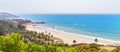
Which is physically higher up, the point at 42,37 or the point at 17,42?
the point at 17,42

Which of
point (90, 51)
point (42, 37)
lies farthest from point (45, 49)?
point (42, 37)

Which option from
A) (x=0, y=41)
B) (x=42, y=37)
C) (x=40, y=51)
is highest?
(x=0, y=41)

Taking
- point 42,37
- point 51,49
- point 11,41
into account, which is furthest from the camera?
point 42,37

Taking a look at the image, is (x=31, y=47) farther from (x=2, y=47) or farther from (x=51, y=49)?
(x=2, y=47)

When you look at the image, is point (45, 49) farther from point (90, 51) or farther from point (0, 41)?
point (90, 51)

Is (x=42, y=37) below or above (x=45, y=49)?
below

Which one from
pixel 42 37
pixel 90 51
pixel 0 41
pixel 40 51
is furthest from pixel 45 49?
pixel 42 37

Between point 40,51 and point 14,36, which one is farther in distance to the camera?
point 40,51

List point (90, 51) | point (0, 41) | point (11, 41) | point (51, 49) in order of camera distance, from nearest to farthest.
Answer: point (11, 41), point (0, 41), point (51, 49), point (90, 51)

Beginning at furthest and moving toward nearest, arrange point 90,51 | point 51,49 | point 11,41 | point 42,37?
point 42,37
point 90,51
point 51,49
point 11,41
